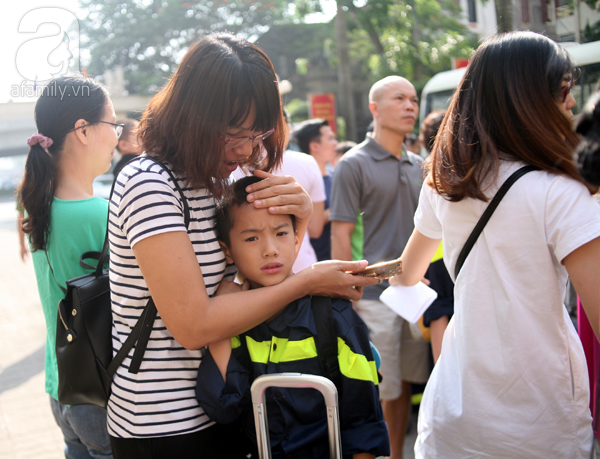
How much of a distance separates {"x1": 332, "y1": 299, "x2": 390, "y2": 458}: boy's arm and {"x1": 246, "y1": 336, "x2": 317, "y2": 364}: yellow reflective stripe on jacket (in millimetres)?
93

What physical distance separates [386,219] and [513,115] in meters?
2.10

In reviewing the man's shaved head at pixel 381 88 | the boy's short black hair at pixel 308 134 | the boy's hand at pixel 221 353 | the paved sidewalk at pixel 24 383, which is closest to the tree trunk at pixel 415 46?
the boy's short black hair at pixel 308 134

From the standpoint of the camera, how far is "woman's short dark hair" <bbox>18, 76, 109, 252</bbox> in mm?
2146

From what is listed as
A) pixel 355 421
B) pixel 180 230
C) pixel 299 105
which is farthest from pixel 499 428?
pixel 299 105

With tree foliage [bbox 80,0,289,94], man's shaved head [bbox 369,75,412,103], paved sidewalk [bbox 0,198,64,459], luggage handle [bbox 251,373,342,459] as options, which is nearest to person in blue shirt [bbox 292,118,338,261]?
man's shaved head [bbox 369,75,412,103]

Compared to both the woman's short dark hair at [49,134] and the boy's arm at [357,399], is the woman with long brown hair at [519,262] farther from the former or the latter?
the woman's short dark hair at [49,134]

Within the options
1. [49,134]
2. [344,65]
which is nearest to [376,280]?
[49,134]

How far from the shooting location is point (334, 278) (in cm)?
159

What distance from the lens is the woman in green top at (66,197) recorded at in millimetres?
2143

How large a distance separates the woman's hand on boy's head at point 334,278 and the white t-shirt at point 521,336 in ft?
1.02

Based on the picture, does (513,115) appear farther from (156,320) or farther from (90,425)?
(90,425)

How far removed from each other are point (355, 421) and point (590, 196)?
→ 911mm

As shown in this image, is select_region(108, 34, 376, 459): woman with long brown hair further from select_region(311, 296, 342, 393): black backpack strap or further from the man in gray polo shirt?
the man in gray polo shirt

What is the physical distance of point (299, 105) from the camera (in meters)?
26.4
